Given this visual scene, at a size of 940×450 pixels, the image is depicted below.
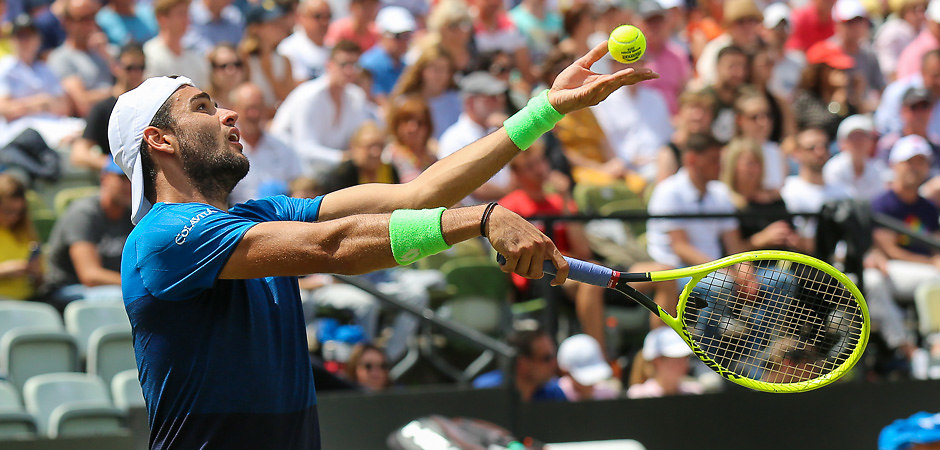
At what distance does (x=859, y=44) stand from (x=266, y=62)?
223 inches

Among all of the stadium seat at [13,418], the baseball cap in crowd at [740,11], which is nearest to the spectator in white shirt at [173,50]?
the stadium seat at [13,418]

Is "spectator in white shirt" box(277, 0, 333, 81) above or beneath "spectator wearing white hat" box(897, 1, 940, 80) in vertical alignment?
above

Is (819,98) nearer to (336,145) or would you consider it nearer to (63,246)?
(336,145)

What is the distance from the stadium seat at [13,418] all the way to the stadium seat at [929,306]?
18.1 ft

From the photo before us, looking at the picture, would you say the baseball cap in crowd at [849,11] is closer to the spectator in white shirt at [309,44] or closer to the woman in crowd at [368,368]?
the spectator in white shirt at [309,44]

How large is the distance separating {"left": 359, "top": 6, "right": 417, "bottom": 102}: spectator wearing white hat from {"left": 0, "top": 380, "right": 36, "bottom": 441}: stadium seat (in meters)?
4.53

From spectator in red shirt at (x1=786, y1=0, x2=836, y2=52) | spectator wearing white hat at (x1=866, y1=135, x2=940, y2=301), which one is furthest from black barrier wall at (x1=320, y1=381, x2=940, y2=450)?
spectator in red shirt at (x1=786, y1=0, x2=836, y2=52)

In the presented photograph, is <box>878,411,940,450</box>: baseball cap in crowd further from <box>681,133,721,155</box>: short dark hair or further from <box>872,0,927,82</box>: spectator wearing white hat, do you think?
<box>872,0,927,82</box>: spectator wearing white hat

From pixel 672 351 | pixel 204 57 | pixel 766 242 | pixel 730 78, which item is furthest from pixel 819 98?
pixel 204 57

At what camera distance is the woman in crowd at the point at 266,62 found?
9.14 m

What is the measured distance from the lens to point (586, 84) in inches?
145

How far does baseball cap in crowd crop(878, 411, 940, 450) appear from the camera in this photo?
4.96 metres

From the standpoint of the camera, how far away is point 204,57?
8992mm

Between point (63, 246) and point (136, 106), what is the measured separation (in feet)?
12.3
